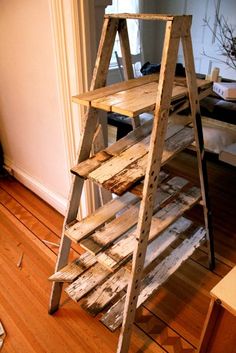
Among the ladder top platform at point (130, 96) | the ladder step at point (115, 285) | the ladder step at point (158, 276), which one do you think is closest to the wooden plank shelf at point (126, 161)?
the ladder top platform at point (130, 96)

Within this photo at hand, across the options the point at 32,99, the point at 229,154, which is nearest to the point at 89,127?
the point at 32,99

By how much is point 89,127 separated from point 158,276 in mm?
726

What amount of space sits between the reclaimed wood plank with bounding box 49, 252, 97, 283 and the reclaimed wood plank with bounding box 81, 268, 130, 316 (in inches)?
4.0

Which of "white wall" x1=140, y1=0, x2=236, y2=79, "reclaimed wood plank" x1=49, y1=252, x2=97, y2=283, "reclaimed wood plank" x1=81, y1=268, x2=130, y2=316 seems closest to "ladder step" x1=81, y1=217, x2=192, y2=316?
"reclaimed wood plank" x1=81, y1=268, x2=130, y2=316

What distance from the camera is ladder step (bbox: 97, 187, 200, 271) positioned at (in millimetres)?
992

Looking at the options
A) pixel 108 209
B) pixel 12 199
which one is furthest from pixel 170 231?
pixel 12 199

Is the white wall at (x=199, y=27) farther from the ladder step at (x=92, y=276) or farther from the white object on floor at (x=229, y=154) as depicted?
the ladder step at (x=92, y=276)

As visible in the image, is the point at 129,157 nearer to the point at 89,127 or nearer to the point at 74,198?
the point at 89,127

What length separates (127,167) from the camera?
964 millimetres

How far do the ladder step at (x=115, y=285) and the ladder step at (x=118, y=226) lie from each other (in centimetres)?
17

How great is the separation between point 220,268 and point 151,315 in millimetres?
496

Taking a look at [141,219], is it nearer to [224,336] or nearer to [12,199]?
[224,336]

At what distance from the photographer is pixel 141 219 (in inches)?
35.7

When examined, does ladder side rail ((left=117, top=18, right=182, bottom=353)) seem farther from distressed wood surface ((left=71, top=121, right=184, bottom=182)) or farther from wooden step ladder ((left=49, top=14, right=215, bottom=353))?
distressed wood surface ((left=71, top=121, right=184, bottom=182))
